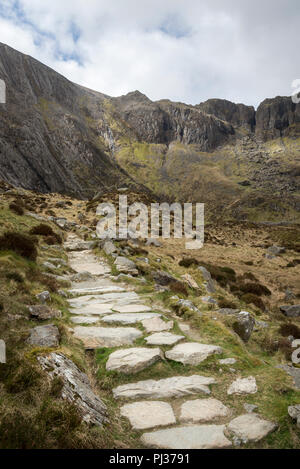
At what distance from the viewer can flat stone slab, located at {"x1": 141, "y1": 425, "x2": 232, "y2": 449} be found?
13.2ft

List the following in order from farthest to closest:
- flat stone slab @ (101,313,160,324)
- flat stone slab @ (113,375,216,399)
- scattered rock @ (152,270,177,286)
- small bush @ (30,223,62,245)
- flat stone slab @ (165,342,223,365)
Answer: small bush @ (30,223,62,245)
scattered rock @ (152,270,177,286)
flat stone slab @ (101,313,160,324)
flat stone slab @ (165,342,223,365)
flat stone slab @ (113,375,216,399)

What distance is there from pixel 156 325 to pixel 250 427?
4328mm

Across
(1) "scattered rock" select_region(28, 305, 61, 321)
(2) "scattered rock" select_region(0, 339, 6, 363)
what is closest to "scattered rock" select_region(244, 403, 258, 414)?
(2) "scattered rock" select_region(0, 339, 6, 363)

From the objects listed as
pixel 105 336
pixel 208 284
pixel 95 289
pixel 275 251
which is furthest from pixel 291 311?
pixel 275 251

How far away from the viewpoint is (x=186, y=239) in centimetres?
4259

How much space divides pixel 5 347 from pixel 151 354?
309cm

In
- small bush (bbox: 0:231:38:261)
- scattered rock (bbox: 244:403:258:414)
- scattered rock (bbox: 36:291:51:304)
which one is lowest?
scattered rock (bbox: 244:403:258:414)

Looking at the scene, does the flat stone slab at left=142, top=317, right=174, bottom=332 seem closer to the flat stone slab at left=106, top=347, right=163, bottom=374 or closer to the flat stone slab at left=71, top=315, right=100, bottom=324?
the flat stone slab at left=106, top=347, right=163, bottom=374

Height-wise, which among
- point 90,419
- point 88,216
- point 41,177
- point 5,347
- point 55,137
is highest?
point 55,137

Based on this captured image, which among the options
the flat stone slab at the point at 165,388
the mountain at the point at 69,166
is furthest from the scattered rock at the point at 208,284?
A: the mountain at the point at 69,166

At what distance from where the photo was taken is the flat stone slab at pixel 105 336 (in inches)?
284

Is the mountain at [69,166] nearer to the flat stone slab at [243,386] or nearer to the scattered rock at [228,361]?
the scattered rock at [228,361]
